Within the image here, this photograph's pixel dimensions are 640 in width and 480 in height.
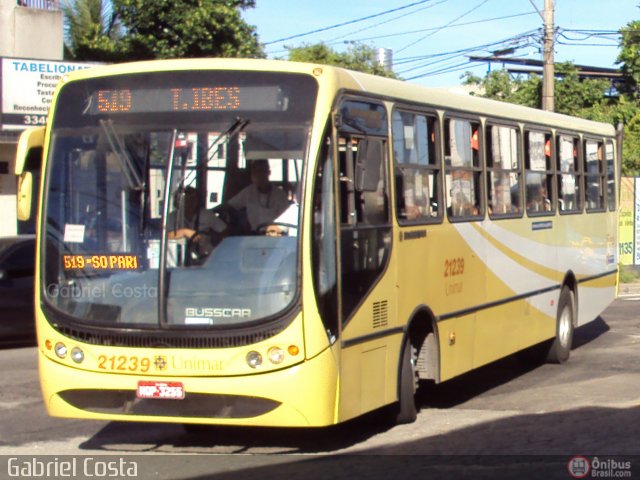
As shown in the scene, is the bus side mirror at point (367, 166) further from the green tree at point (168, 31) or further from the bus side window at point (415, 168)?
the green tree at point (168, 31)

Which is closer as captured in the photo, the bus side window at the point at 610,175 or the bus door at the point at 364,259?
the bus door at the point at 364,259

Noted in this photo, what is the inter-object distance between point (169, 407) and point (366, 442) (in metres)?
1.92

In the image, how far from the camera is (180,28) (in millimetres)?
26109

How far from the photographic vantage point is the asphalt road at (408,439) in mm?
7898

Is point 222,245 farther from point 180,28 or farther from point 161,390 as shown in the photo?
point 180,28

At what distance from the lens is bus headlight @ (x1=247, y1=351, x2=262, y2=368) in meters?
7.57

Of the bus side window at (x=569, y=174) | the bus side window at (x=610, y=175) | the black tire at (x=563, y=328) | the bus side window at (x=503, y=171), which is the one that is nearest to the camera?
the bus side window at (x=503, y=171)

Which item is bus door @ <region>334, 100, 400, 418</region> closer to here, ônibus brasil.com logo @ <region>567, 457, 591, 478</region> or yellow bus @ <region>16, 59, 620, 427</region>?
yellow bus @ <region>16, 59, 620, 427</region>

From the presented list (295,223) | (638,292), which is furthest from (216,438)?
(638,292)

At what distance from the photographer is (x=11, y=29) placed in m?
25.4

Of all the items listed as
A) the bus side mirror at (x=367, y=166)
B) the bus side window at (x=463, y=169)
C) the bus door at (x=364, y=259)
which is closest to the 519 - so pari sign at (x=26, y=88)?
the bus side window at (x=463, y=169)

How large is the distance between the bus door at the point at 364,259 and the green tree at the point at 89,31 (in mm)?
19469

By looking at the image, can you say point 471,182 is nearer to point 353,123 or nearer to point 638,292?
point 353,123

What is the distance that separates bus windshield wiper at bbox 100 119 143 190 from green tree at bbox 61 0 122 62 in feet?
63.9
